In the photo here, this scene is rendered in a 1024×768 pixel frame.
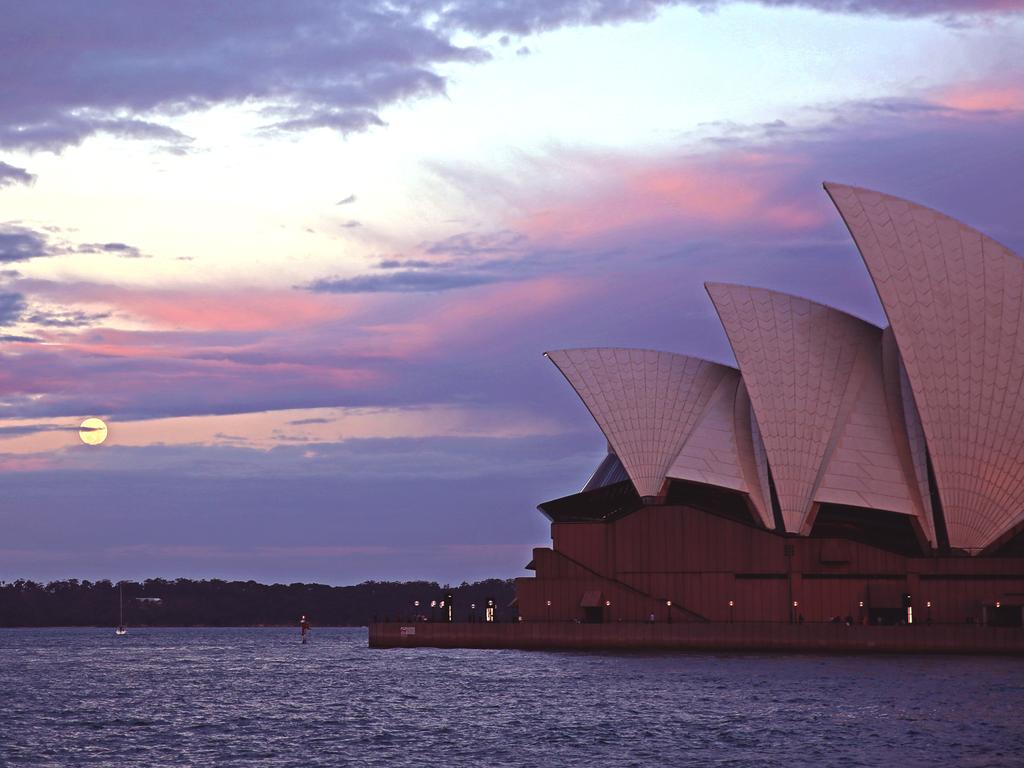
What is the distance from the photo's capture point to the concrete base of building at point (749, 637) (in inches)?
3000

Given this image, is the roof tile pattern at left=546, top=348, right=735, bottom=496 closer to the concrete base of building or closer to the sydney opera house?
the sydney opera house

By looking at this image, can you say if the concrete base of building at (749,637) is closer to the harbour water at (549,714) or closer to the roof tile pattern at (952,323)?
the harbour water at (549,714)

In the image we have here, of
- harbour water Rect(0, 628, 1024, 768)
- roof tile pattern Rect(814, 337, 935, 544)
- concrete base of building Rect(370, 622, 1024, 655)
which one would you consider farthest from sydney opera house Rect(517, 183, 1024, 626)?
harbour water Rect(0, 628, 1024, 768)

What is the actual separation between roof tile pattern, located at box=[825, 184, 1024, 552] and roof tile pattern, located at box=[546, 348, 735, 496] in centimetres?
1395

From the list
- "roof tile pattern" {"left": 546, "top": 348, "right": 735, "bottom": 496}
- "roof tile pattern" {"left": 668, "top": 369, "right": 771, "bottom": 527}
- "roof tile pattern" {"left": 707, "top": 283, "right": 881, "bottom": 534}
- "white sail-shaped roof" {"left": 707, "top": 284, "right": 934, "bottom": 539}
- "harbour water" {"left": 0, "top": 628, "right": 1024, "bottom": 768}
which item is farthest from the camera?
"roof tile pattern" {"left": 546, "top": 348, "right": 735, "bottom": 496}

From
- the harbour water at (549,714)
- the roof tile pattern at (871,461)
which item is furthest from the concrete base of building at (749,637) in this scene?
the roof tile pattern at (871,461)

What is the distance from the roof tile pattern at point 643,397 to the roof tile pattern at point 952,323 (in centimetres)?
1395

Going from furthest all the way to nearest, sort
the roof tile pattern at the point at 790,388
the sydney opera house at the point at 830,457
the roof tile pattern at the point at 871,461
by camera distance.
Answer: the roof tile pattern at the point at 790,388 < the roof tile pattern at the point at 871,461 < the sydney opera house at the point at 830,457

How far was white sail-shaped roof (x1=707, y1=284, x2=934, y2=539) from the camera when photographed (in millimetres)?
79875

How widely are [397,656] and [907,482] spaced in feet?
105

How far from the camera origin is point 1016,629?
7475 centimetres

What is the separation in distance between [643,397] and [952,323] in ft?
61.4

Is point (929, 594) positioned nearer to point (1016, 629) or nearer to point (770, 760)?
point (1016, 629)

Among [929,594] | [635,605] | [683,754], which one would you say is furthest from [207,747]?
[929,594]
